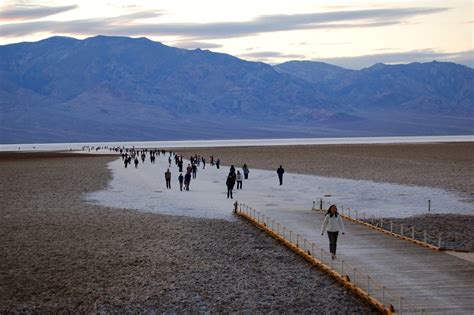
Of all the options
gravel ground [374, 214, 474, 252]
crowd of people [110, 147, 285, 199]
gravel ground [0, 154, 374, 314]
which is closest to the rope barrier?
gravel ground [0, 154, 374, 314]

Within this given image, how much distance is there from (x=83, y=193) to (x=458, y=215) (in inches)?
845

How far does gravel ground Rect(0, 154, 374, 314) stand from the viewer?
16859 mm

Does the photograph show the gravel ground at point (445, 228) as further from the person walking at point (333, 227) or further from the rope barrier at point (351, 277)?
the rope barrier at point (351, 277)

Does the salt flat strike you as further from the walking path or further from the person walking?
the person walking

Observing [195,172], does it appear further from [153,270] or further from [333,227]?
[333,227]

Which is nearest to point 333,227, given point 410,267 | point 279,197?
point 410,267

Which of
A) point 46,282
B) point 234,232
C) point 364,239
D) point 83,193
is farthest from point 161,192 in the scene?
point 46,282

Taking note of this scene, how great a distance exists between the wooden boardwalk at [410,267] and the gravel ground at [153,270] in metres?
1.11

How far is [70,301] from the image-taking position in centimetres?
1717

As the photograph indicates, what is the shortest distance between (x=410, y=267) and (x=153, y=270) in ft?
20.6

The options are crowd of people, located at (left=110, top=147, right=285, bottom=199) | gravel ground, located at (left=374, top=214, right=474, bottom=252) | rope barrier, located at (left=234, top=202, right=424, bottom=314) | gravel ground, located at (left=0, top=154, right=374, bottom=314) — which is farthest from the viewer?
crowd of people, located at (left=110, top=147, right=285, bottom=199)

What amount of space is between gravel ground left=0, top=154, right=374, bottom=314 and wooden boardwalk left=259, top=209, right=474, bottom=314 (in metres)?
1.11

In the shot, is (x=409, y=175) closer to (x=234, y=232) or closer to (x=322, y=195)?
(x=322, y=195)

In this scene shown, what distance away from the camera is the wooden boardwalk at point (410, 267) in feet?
52.1
